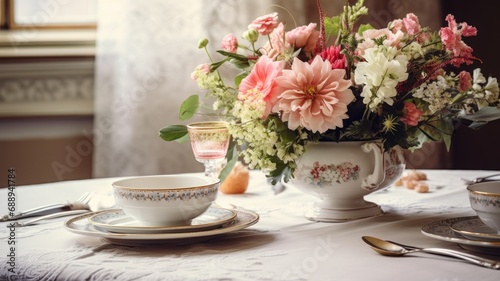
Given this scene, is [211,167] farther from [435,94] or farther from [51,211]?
[435,94]

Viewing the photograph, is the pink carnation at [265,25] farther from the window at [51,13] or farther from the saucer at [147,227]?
the window at [51,13]

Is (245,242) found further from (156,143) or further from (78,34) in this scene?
(78,34)

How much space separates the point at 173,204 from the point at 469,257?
40 centimetres

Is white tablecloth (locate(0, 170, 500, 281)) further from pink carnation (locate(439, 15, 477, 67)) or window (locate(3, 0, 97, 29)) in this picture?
window (locate(3, 0, 97, 29))

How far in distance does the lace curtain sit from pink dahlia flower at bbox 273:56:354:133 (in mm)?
1559

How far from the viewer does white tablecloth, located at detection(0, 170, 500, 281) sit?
941 millimetres

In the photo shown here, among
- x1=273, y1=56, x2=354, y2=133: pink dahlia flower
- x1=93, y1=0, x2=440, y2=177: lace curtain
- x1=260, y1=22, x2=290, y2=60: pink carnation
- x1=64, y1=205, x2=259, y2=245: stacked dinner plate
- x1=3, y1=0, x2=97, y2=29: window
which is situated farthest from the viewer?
x1=3, y1=0, x2=97, y2=29: window

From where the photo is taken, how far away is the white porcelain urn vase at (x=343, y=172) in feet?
4.11

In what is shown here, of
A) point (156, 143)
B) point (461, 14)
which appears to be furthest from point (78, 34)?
point (461, 14)

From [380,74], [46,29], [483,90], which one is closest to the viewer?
[380,74]

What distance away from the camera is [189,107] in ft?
4.47

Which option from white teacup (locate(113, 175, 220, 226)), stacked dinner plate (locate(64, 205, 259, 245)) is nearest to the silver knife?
stacked dinner plate (locate(64, 205, 259, 245))

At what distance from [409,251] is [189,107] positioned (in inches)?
20.3

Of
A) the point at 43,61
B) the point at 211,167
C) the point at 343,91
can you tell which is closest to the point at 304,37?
the point at 343,91
